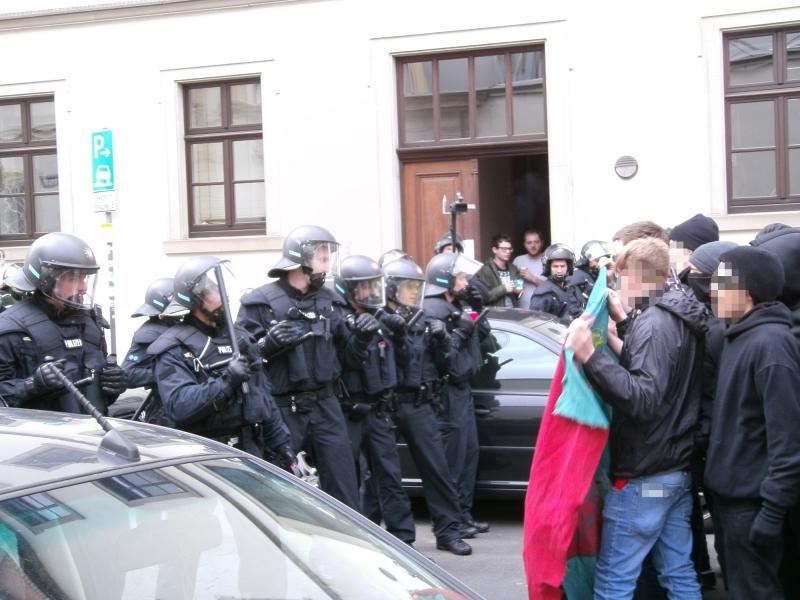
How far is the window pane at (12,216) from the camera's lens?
14.8 m

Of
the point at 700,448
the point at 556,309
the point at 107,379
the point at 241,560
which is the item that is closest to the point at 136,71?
the point at 556,309

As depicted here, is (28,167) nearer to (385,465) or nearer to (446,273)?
(446,273)

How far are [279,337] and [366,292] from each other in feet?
3.57

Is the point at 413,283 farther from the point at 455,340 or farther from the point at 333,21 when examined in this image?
the point at 333,21

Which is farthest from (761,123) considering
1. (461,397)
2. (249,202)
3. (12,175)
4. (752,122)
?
(12,175)

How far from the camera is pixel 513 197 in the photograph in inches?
568

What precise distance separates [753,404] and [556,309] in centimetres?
648

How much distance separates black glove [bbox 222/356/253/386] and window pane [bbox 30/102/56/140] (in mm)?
10198

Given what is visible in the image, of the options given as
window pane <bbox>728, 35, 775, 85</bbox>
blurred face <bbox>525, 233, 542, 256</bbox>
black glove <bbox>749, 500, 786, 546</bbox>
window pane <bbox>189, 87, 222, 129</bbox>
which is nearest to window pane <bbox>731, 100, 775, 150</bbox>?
window pane <bbox>728, 35, 775, 85</bbox>

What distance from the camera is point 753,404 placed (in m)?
4.09

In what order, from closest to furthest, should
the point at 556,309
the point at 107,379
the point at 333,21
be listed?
the point at 107,379 → the point at 556,309 → the point at 333,21

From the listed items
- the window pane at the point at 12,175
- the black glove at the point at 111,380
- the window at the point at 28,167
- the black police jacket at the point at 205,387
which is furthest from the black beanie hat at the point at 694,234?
the window pane at the point at 12,175

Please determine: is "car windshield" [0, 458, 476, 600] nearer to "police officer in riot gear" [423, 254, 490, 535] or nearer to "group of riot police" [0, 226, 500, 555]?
"group of riot police" [0, 226, 500, 555]

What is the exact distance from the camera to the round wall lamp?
480 inches
